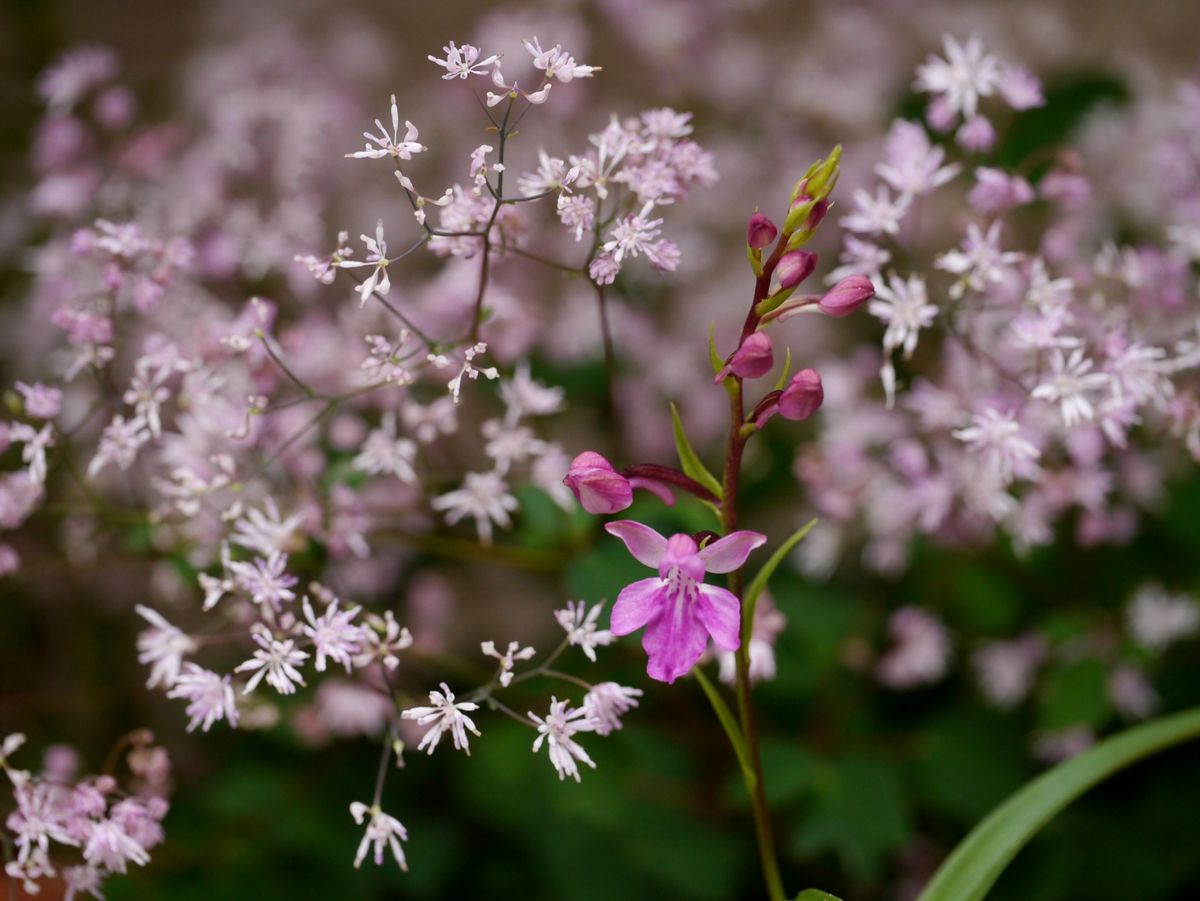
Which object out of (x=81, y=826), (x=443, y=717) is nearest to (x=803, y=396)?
(x=443, y=717)

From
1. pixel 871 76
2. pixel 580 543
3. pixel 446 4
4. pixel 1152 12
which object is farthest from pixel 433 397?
pixel 1152 12

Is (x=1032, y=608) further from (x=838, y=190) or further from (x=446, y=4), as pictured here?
(x=446, y=4)

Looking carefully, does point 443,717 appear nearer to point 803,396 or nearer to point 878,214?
point 803,396

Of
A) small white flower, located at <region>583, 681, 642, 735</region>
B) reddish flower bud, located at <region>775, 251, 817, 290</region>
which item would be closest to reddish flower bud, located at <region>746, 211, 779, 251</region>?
reddish flower bud, located at <region>775, 251, 817, 290</region>

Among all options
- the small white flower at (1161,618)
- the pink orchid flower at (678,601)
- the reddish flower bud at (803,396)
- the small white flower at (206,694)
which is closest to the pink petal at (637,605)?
the pink orchid flower at (678,601)

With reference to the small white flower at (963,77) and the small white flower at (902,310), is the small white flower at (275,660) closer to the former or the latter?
the small white flower at (902,310)

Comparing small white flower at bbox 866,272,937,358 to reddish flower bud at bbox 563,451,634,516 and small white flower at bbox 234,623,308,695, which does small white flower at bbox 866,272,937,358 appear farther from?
small white flower at bbox 234,623,308,695
